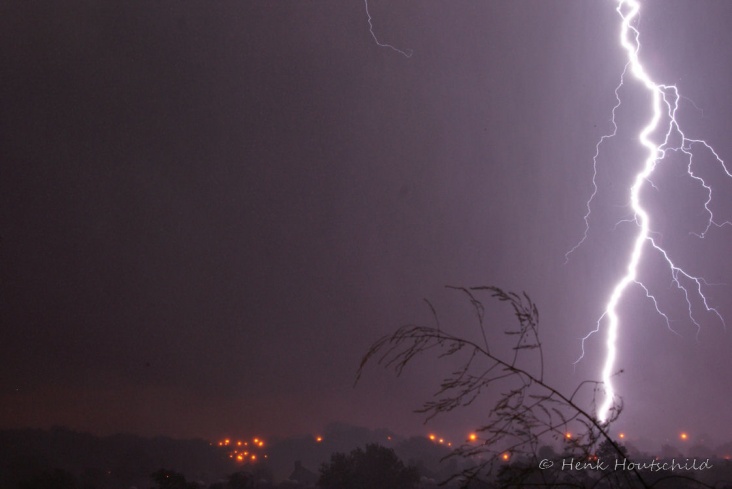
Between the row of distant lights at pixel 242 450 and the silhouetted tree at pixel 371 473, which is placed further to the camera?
the row of distant lights at pixel 242 450

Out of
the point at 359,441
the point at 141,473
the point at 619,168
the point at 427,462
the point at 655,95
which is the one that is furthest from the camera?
the point at 359,441

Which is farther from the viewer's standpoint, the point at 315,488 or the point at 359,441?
the point at 359,441

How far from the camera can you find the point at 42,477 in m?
30.7

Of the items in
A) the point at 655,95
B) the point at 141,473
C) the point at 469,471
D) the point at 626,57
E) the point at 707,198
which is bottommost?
the point at 141,473

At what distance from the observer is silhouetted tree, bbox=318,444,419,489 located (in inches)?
1193

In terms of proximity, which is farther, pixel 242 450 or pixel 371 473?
pixel 242 450

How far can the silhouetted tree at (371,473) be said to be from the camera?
3031 cm

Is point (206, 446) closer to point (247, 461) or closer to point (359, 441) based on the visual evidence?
point (247, 461)

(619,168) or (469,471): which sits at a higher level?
(619,168)

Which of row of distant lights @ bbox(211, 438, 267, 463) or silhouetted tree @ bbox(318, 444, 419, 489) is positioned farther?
row of distant lights @ bbox(211, 438, 267, 463)

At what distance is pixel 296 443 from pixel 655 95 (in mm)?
72705

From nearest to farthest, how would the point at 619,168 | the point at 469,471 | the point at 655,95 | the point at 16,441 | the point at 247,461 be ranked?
the point at 469,471, the point at 655,95, the point at 619,168, the point at 16,441, the point at 247,461

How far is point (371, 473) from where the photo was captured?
103 feet

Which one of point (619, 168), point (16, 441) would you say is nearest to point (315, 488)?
point (619, 168)
